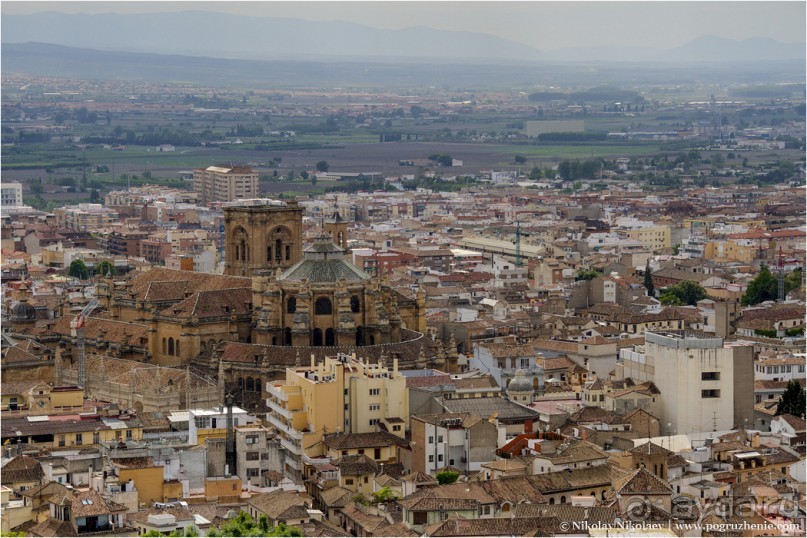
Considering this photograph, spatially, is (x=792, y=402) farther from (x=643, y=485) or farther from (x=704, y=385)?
(x=643, y=485)

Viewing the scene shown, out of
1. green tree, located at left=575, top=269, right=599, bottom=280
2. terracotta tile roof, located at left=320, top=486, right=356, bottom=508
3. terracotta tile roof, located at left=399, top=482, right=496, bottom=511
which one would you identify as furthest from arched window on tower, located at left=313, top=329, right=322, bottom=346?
green tree, located at left=575, top=269, right=599, bottom=280

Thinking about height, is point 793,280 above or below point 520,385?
below

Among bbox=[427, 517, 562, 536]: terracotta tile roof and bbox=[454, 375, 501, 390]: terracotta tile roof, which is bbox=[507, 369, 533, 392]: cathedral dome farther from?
bbox=[427, 517, 562, 536]: terracotta tile roof

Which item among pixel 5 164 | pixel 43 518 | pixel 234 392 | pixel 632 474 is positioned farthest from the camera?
pixel 5 164

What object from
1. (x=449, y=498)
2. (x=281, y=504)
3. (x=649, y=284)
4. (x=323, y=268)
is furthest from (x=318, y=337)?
(x=649, y=284)

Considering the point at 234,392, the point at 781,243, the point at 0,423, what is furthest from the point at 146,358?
the point at 781,243

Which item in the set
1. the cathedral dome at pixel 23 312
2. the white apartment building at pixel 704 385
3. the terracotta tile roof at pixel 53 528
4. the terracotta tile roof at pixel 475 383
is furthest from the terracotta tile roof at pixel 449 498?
the cathedral dome at pixel 23 312

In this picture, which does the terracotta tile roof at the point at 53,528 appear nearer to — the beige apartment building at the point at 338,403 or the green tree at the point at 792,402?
the beige apartment building at the point at 338,403

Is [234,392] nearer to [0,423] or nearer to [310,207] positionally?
[0,423]
